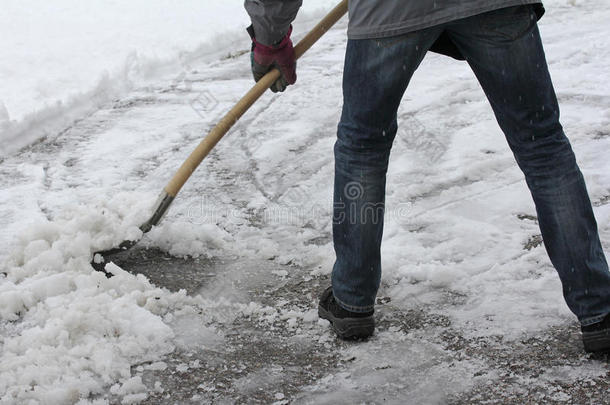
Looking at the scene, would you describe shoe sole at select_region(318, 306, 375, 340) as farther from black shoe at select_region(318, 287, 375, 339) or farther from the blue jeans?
the blue jeans

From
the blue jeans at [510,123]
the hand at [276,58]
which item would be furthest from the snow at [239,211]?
the hand at [276,58]

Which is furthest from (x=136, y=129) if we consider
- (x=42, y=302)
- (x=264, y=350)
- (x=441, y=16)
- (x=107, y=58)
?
(x=441, y=16)

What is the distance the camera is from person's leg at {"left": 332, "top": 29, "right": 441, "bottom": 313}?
203 cm

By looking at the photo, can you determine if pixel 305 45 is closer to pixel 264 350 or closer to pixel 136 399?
pixel 264 350

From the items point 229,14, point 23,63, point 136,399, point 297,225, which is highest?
point 229,14

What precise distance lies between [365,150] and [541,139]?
484mm

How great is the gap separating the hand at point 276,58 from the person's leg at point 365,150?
0.56 metres

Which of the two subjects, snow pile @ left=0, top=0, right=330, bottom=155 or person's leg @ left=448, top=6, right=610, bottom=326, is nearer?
person's leg @ left=448, top=6, right=610, bottom=326

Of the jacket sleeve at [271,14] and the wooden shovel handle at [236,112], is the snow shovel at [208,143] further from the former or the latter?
the jacket sleeve at [271,14]

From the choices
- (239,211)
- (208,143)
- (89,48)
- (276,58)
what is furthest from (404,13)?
(89,48)

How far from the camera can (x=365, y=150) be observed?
2170 millimetres

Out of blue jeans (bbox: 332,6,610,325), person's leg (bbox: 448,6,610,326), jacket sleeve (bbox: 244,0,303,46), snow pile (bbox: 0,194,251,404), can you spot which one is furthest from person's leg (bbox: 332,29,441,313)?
snow pile (bbox: 0,194,251,404)

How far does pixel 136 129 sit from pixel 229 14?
3.42 metres

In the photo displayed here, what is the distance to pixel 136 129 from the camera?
183 inches
